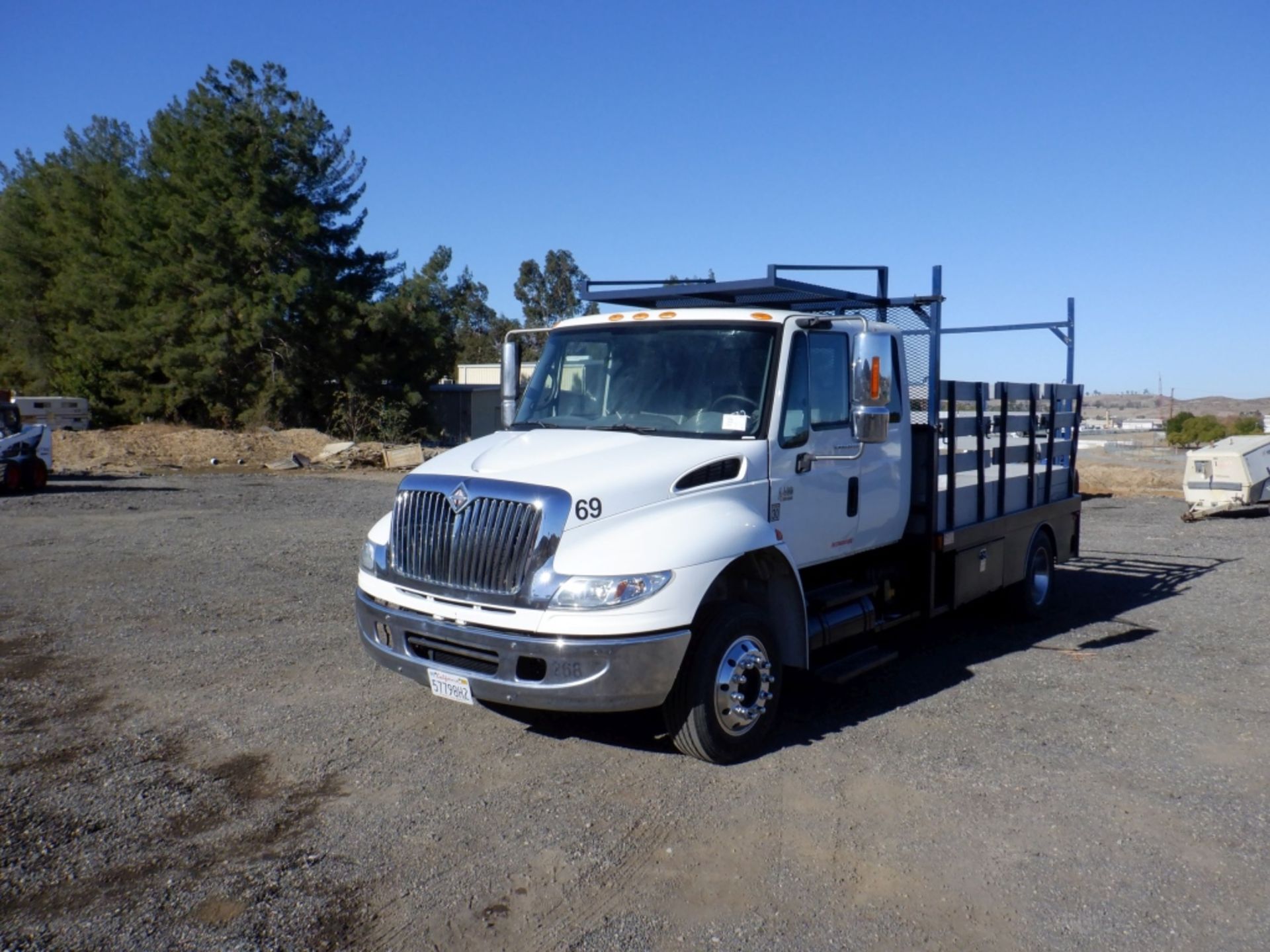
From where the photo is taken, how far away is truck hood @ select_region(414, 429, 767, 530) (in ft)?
17.2

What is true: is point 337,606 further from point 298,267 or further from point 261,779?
point 298,267

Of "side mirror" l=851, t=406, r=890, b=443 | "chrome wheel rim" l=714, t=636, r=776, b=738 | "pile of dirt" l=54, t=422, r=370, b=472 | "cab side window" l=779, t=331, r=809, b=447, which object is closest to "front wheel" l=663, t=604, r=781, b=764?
"chrome wheel rim" l=714, t=636, r=776, b=738

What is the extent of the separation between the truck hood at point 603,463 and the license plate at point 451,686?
100 cm

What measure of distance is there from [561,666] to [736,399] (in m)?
1.94

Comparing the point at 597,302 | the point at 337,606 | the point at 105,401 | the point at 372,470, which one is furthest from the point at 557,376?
the point at 105,401

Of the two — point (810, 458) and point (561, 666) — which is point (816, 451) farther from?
point (561, 666)

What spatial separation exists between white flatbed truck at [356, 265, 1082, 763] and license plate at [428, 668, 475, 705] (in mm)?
14

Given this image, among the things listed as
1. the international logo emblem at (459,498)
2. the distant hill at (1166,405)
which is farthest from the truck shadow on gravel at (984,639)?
the distant hill at (1166,405)

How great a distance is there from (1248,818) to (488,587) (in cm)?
386

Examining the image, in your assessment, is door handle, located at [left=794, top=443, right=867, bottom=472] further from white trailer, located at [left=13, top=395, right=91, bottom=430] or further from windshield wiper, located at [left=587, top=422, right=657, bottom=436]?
white trailer, located at [left=13, top=395, right=91, bottom=430]

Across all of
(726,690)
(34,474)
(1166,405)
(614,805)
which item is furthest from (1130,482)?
(1166,405)

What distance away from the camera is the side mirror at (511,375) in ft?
23.7

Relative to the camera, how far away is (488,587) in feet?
17.1

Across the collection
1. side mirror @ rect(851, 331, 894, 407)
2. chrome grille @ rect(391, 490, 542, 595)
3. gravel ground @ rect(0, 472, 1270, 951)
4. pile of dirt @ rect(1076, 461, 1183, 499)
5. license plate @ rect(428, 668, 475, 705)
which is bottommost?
gravel ground @ rect(0, 472, 1270, 951)
